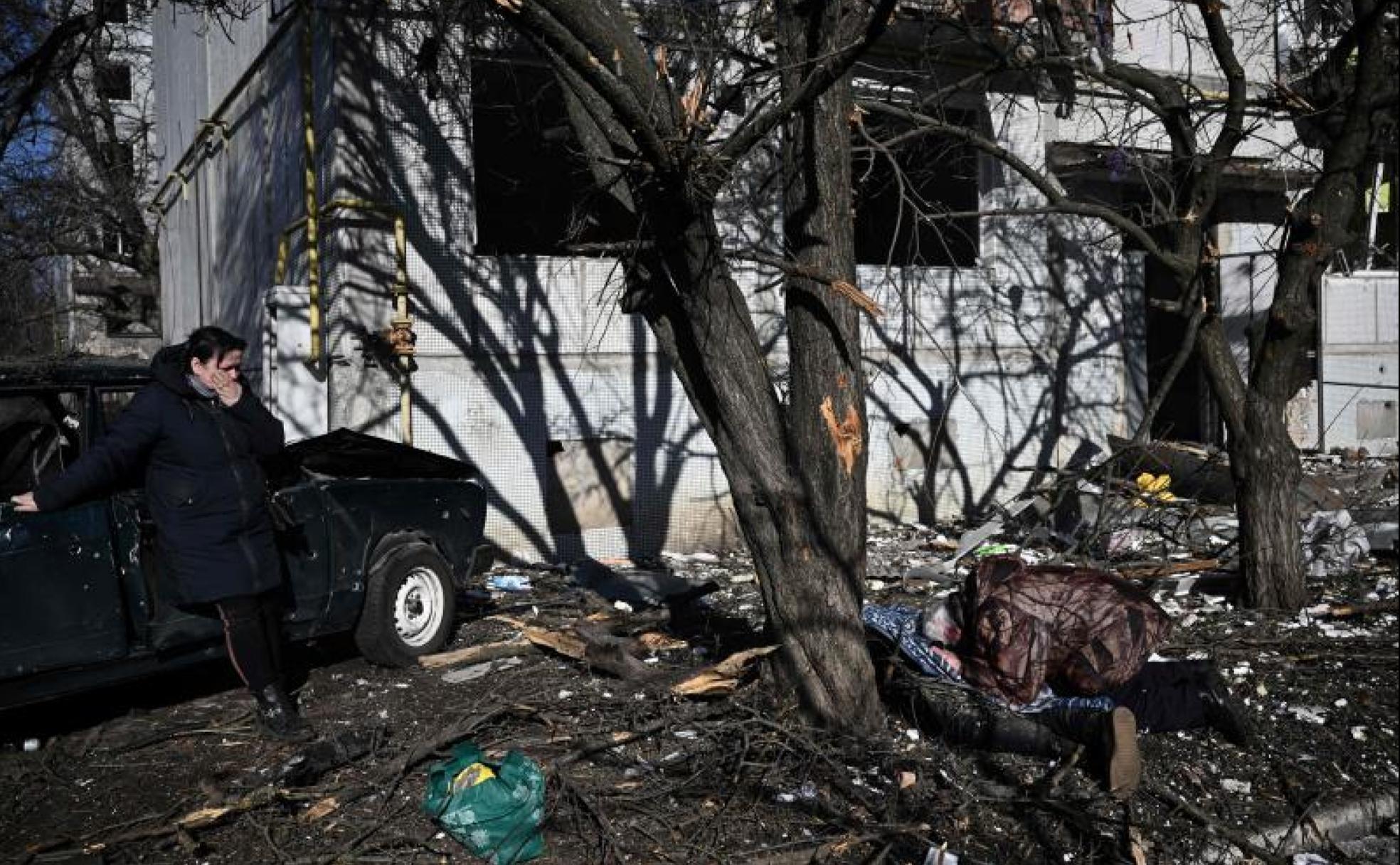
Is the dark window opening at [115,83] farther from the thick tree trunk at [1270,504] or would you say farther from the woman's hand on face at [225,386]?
the thick tree trunk at [1270,504]

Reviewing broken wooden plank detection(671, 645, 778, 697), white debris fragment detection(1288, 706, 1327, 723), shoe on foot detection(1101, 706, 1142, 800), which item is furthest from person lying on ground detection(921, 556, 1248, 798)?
broken wooden plank detection(671, 645, 778, 697)

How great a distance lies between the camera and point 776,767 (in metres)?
4.97

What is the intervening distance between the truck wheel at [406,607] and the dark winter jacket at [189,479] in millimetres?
1197

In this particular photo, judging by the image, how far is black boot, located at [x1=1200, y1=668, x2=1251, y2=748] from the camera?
18.0 ft

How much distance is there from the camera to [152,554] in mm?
5641

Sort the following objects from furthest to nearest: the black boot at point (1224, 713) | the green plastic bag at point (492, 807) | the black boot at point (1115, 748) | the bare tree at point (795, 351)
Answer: the black boot at point (1224, 713)
the bare tree at point (795, 351)
the black boot at point (1115, 748)
the green plastic bag at point (492, 807)

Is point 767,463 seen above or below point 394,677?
above

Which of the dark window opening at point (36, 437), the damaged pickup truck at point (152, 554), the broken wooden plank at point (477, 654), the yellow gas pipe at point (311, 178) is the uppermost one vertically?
the yellow gas pipe at point (311, 178)

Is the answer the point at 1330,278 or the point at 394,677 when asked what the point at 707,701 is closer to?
the point at 394,677

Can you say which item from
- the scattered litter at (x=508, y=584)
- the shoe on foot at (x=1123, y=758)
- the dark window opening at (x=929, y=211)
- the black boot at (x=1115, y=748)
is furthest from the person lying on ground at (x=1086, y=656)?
the dark window opening at (x=929, y=211)

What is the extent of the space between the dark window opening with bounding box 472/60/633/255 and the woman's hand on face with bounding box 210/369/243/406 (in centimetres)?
476

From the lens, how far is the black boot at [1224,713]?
549cm

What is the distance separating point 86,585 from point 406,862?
6.98ft

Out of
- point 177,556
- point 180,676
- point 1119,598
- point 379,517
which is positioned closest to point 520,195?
point 379,517
